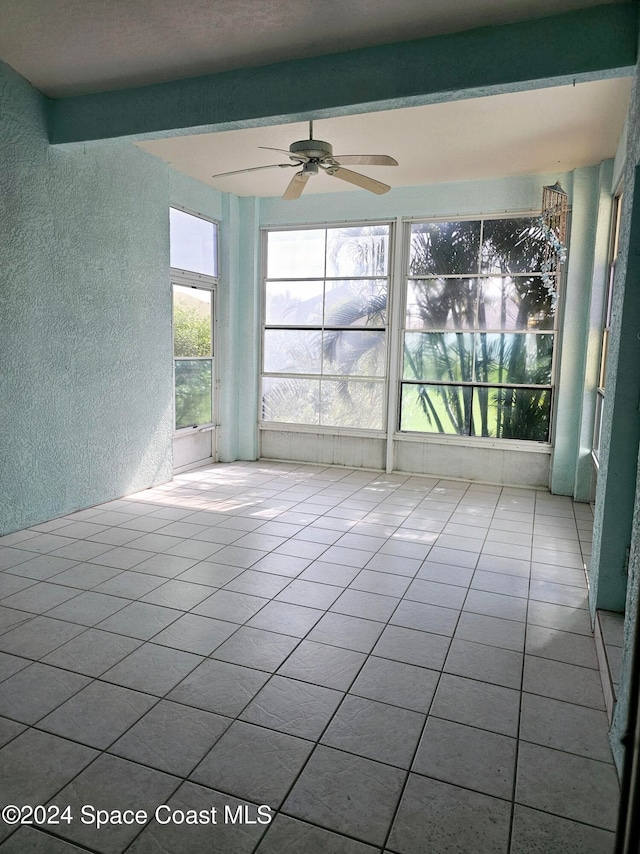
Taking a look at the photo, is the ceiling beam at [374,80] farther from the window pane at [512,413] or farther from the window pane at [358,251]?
the window pane at [512,413]

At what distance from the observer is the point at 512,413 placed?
5.95 m

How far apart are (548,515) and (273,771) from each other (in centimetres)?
372

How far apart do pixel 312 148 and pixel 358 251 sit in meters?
2.67

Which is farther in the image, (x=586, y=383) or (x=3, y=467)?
(x=586, y=383)

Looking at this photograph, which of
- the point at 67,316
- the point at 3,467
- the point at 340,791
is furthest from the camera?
the point at 67,316

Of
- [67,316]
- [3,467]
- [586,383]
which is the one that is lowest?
[3,467]

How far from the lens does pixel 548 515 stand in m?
4.92

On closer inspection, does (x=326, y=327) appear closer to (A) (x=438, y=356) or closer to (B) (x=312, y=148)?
(A) (x=438, y=356)

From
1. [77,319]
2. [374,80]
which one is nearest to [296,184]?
[374,80]

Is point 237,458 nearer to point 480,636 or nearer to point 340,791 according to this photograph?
point 480,636

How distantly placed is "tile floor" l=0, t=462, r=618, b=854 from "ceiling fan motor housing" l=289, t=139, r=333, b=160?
101 inches

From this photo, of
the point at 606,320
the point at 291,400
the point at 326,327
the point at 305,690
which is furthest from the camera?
the point at 291,400

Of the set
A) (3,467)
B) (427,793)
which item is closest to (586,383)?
(427,793)

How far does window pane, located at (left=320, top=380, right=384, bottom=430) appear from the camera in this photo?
6.48m
